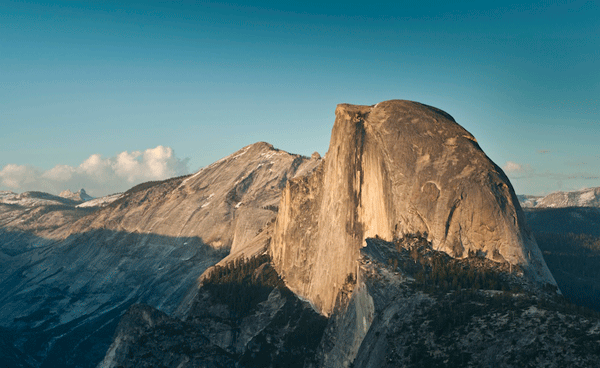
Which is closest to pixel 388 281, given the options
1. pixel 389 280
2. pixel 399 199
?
pixel 389 280

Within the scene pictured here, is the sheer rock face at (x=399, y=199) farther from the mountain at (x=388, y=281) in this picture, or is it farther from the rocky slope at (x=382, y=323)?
the rocky slope at (x=382, y=323)

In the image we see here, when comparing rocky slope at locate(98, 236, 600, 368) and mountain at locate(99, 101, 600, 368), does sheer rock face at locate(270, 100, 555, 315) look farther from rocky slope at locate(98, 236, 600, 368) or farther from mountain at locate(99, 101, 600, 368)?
rocky slope at locate(98, 236, 600, 368)

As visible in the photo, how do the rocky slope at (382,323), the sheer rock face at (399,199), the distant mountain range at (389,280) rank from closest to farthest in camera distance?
the rocky slope at (382,323) < the distant mountain range at (389,280) < the sheer rock face at (399,199)

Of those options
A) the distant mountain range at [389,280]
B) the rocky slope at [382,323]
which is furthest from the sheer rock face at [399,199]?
the rocky slope at [382,323]

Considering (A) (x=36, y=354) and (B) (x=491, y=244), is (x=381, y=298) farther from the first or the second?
(A) (x=36, y=354)

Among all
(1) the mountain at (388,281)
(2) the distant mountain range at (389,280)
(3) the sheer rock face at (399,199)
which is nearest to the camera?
(1) the mountain at (388,281)

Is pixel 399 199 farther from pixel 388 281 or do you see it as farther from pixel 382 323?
pixel 382 323

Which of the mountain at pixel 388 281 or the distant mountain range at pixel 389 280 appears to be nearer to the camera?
the mountain at pixel 388 281

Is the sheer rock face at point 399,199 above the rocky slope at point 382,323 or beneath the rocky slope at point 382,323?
above
